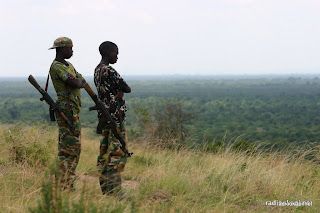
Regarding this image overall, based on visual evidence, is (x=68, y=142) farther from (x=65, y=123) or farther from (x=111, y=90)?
(x=111, y=90)

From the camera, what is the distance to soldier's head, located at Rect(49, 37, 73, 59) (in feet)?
13.3

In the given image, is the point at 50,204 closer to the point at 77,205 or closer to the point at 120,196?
the point at 77,205

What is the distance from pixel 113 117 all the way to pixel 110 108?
0.29ft

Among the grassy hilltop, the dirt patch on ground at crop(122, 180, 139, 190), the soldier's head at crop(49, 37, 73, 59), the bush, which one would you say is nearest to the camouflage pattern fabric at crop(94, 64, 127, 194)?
the grassy hilltop

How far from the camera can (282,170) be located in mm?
5297

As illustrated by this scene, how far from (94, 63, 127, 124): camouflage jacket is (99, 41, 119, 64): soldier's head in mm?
92

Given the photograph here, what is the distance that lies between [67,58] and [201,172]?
5.96 feet

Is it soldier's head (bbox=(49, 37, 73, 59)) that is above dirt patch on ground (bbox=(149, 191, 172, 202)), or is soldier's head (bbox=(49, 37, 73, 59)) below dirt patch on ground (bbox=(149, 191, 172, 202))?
above

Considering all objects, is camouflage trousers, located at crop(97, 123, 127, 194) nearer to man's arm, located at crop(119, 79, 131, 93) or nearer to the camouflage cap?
man's arm, located at crop(119, 79, 131, 93)

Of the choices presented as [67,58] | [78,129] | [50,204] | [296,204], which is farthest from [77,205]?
[296,204]

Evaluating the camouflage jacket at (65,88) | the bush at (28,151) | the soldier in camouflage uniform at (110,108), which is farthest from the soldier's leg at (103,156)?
the bush at (28,151)

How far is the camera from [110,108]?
410cm

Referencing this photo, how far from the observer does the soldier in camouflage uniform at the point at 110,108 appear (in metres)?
4.04

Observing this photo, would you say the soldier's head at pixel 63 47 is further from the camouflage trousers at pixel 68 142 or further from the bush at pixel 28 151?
the bush at pixel 28 151
